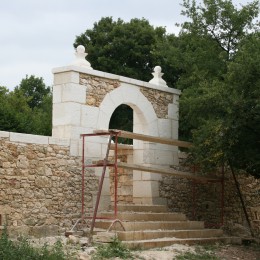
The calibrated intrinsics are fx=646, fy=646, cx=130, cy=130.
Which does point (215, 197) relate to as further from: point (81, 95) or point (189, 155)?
point (81, 95)

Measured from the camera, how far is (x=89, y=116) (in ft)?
47.3

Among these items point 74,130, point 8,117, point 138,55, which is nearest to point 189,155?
point 74,130

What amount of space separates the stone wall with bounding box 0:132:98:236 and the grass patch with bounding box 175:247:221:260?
2.56m

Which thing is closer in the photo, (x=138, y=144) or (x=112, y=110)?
(x=112, y=110)

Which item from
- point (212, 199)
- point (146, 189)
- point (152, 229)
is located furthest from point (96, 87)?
point (212, 199)

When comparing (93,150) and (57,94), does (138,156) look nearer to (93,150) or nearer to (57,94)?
(93,150)

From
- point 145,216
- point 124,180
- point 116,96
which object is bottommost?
point 145,216

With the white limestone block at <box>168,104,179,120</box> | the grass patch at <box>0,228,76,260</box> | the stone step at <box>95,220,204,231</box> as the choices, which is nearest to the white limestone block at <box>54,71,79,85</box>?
the stone step at <box>95,220,204,231</box>

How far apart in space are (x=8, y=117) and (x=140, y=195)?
23.1ft

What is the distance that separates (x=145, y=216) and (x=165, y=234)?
0.80 m

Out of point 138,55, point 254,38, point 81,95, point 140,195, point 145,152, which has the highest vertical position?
point 138,55

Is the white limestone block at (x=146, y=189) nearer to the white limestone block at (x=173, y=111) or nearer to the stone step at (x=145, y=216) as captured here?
the stone step at (x=145, y=216)

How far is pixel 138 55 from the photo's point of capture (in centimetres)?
2812

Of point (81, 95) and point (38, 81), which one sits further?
point (38, 81)
